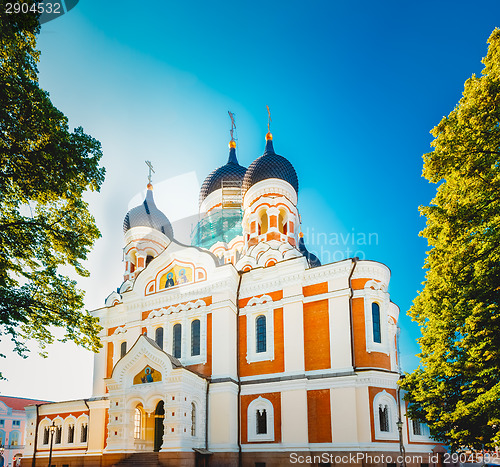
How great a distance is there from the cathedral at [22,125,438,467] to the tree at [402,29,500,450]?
3.88 metres

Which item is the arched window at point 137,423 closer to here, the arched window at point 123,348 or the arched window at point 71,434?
the arched window at point 123,348

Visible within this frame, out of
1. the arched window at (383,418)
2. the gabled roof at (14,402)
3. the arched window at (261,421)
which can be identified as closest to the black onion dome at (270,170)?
the arched window at (261,421)

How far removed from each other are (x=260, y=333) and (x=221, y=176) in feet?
51.0

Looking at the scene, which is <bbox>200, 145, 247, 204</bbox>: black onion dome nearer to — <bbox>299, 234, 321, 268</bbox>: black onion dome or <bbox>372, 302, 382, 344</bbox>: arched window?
<bbox>299, 234, 321, 268</bbox>: black onion dome

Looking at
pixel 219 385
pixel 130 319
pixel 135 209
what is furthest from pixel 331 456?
pixel 135 209

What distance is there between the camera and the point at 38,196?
10.3 meters

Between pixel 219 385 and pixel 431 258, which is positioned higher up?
pixel 431 258

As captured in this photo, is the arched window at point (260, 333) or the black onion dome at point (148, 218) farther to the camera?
the black onion dome at point (148, 218)

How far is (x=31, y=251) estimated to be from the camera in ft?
34.0

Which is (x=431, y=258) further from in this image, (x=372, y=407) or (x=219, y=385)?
(x=219, y=385)

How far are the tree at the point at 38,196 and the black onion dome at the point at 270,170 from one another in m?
15.4

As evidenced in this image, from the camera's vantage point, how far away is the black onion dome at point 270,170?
25672 mm

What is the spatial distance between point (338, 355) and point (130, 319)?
417 inches

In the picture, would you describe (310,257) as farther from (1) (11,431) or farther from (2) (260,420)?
(1) (11,431)
